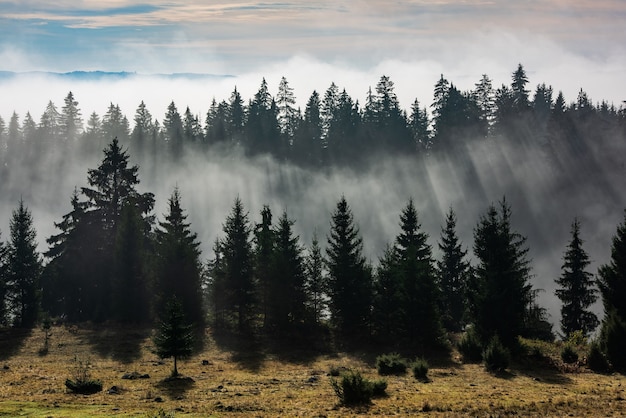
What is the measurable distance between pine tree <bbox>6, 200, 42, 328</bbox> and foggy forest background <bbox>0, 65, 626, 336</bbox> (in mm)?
66750

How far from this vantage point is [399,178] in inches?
5886

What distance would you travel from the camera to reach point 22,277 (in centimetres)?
5584

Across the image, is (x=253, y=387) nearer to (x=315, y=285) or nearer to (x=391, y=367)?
(x=391, y=367)

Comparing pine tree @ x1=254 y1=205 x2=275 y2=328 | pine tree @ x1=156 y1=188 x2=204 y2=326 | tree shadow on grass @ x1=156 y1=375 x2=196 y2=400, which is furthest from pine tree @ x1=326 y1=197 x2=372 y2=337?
tree shadow on grass @ x1=156 y1=375 x2=196 y2=400

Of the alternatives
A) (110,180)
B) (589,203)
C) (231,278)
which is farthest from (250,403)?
(589,203)

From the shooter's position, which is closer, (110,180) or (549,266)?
(110,180)

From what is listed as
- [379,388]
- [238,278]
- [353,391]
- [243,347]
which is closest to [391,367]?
[379,388]

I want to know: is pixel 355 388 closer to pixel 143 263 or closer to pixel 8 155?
pixel 143 263

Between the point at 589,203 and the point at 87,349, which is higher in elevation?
the point at 589,203

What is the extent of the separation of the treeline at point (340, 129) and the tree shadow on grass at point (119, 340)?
109556 millimetres

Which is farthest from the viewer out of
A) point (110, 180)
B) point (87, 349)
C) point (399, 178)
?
point (399, 178)

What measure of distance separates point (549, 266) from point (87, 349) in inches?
3505

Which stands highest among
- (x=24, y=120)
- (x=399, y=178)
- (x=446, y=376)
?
(x=24, y=120)

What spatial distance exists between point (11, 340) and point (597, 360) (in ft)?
153
